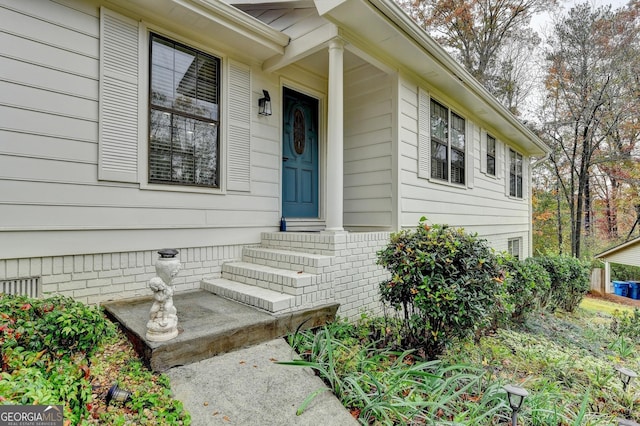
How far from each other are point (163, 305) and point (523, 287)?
4.62 m

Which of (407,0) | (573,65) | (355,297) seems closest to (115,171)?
(355,297)

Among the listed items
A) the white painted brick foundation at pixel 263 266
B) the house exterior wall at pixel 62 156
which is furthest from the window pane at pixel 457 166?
the house exterior wall at pixel 62 156

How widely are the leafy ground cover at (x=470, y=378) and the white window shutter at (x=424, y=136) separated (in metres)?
2.64

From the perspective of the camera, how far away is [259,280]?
3607mm

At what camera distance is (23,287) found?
2.96 m

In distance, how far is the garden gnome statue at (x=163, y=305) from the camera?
7.83ft

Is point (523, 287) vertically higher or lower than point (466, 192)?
lower

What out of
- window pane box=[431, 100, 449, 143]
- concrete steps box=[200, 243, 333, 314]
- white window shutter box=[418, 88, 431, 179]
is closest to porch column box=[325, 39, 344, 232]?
concrete steps box=[200, 243, 333, 314]

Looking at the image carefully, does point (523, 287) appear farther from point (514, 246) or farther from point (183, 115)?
point (514, 246)

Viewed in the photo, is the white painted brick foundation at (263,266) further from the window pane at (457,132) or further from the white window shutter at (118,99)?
the window pane at (457,132)

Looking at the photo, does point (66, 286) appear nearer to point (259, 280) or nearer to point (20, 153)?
point (20, 153)

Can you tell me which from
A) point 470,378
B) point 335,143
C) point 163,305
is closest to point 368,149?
point 335,143

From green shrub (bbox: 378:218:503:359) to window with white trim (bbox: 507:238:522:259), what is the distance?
7444 mm

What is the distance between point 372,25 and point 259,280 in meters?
3.26
